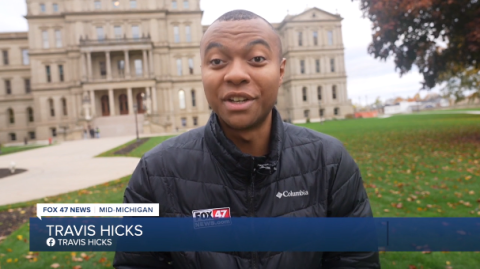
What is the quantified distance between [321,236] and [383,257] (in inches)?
123

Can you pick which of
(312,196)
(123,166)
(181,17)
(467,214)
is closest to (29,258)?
(312,196)

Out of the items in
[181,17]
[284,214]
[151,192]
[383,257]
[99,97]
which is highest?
[181,17]

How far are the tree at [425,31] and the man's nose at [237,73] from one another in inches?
498

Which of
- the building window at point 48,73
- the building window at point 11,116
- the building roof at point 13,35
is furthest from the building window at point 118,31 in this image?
the building window at point 11,116

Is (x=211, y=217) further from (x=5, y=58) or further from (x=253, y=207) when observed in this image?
(x=5, y=58)

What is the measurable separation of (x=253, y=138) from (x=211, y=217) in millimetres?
493

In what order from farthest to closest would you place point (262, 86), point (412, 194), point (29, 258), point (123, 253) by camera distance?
point (412, 194), point (29, 258), point (123, 253), point (262, 86)

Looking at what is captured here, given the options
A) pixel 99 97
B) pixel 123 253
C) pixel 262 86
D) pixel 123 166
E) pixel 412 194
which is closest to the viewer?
pixel 262 86

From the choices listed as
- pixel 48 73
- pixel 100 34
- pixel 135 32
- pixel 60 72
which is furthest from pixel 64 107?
pixel 135 32

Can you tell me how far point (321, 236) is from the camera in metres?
1.92

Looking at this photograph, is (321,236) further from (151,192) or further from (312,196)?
(151,192)

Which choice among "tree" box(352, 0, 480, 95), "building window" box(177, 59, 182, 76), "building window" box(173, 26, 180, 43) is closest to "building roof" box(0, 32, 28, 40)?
"building window" box(173, 26, 180, 43)

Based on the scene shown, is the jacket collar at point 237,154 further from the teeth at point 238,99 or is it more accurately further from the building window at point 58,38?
the building window at point 58,38

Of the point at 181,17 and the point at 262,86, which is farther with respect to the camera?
the point at 181,17
